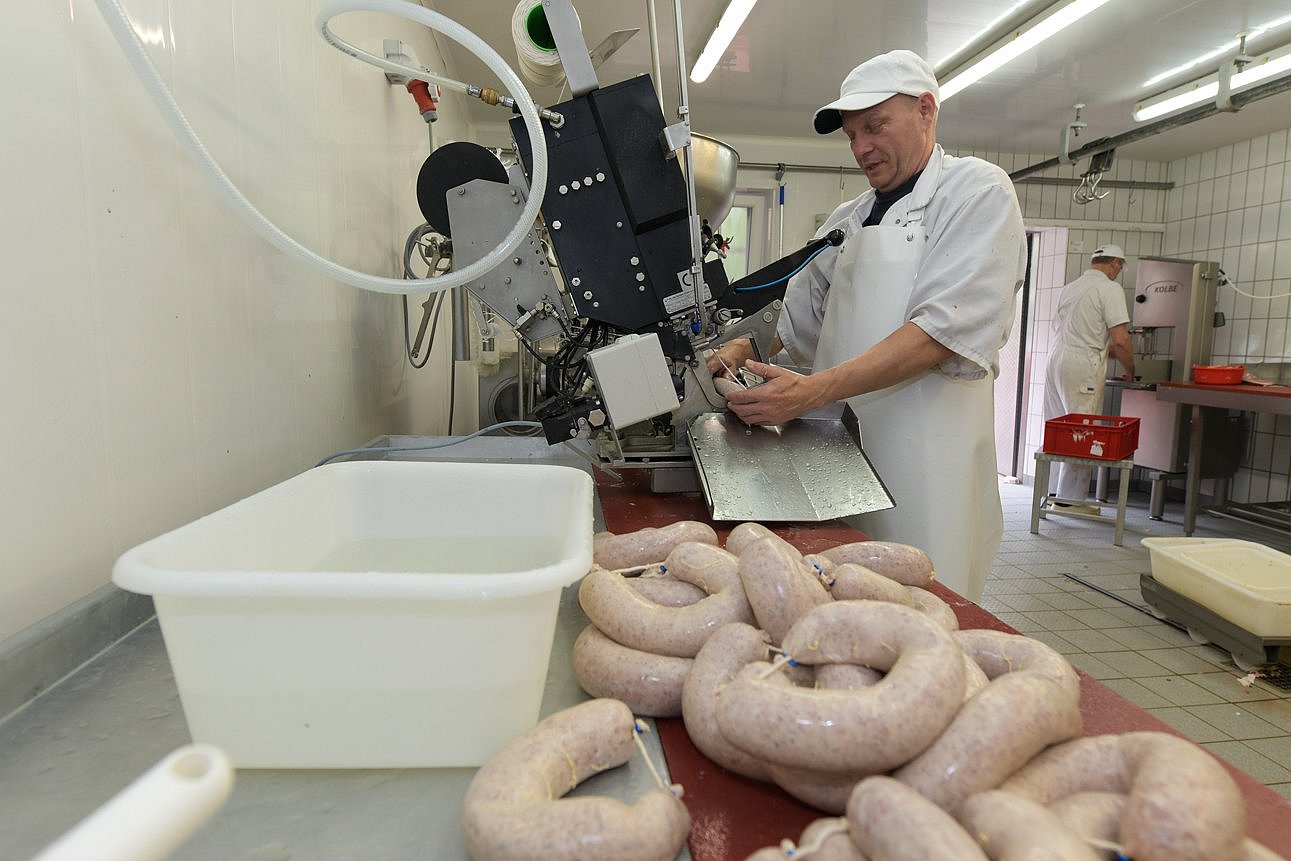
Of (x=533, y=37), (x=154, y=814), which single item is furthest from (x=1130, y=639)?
(x=154, y=814)

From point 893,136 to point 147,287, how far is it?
173 centimetres

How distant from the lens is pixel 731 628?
0.66 metres

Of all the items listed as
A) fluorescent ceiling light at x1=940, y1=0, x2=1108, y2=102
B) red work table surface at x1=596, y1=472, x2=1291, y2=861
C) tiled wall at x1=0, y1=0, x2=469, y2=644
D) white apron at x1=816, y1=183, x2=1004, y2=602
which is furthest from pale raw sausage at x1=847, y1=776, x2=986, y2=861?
fluorescent ceiling light at x1=940, y1=0, x2=1108, y2=102

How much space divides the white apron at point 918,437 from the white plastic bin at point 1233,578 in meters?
1.63

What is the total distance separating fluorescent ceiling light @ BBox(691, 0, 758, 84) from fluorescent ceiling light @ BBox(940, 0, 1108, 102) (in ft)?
4.47

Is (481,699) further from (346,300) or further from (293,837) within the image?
(346,300)

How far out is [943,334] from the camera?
5.33 ft

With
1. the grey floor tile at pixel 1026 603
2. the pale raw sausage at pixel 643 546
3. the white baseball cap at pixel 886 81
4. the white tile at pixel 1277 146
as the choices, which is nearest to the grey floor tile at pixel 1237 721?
the grey floor tile at pixel 1026 603

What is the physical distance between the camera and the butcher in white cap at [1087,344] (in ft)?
17.8

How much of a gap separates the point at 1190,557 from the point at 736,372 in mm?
2635

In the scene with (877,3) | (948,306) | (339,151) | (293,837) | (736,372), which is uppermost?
(877,3)

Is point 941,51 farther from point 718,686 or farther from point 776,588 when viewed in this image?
point 718,686

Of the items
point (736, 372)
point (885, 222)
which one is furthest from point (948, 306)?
point (736, 372)

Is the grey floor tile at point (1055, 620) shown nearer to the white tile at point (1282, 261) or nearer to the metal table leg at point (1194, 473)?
the metal table leg at point (1194, 473)
